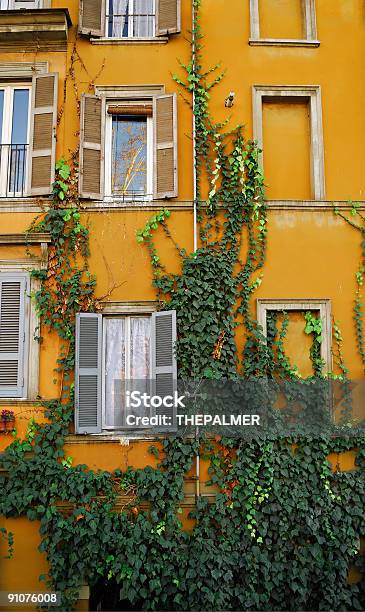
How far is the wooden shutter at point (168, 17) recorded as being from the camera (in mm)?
10461

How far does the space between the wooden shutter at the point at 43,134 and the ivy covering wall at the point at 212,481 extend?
0.25 m

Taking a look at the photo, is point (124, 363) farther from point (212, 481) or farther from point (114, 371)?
point (212, 481)

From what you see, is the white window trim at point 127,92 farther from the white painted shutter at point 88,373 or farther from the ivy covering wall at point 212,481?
the white painted shutter at point 88,373

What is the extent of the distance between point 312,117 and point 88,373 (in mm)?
5060

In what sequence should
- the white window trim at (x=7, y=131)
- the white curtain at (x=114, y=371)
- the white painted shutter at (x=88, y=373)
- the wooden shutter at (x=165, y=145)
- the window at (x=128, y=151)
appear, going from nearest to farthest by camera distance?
the white painted shutter at (x=88, y=373), the white curtain at (x=114, y=371), the wooden shutter at (x=165, y=145), the white window trim at (x=7, y=131), the window at (x=128, y=151)

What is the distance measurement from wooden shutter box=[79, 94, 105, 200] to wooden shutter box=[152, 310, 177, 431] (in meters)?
2.06

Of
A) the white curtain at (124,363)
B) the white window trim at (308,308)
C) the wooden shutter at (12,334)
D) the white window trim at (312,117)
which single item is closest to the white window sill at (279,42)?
the white window trim at (312,117)

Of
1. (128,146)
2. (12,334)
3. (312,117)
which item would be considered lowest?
(12,334)

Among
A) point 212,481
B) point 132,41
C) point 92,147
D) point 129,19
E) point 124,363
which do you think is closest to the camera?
point 212,481

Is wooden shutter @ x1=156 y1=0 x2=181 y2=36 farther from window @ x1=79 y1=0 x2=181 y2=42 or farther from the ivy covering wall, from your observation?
the ivy covering wall

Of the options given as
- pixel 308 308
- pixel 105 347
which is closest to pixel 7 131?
pixel 105 347

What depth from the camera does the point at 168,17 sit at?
1053cm

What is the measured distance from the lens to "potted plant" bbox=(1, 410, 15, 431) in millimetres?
9445

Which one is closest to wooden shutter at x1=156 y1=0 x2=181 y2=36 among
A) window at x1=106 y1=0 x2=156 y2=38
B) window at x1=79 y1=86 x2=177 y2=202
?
window at x1=106 y1=0 x2=156 y2=38
